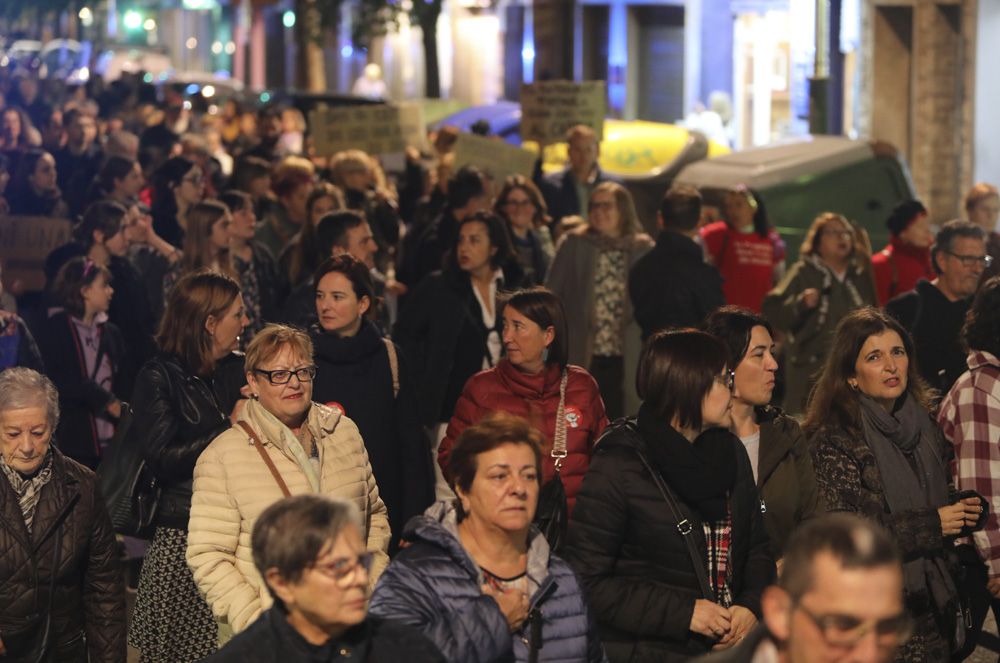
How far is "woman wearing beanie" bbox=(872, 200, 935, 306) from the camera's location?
41.8 ft

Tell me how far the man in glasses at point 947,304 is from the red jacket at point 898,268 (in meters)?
2.68

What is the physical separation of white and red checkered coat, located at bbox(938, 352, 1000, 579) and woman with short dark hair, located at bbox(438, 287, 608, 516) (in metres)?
1.39

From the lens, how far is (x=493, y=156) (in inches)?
651

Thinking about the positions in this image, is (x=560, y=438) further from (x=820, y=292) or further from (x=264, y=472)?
(x=820, y=292)

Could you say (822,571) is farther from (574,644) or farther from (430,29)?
(430,29)

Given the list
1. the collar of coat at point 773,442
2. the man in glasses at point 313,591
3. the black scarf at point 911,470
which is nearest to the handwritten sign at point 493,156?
the black scarf at point 911,470

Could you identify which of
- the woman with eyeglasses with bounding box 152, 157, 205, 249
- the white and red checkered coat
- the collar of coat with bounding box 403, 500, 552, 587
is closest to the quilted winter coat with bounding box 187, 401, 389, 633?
the collar of coat with bounding box 403, 500, 552, 587

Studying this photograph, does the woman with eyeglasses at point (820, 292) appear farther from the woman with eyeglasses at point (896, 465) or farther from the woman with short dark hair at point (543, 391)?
the woman with eyeglasses at point (896, 465)

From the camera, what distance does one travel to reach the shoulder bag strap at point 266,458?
6.28 m

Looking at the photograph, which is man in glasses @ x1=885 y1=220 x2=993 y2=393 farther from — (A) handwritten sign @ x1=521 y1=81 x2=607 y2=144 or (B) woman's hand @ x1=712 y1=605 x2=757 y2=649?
(A) handwritten sign @ x1=521 y1=81 x2=607 y2=144

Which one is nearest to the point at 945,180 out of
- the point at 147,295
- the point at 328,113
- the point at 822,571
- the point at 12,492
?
the point at 328,113

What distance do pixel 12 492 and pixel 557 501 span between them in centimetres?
186

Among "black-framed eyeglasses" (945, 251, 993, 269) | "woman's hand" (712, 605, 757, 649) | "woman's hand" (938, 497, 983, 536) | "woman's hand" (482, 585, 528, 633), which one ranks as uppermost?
"black-framed eyeglasses" (945, 251, 993, 269)

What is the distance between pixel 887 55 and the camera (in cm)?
2630
